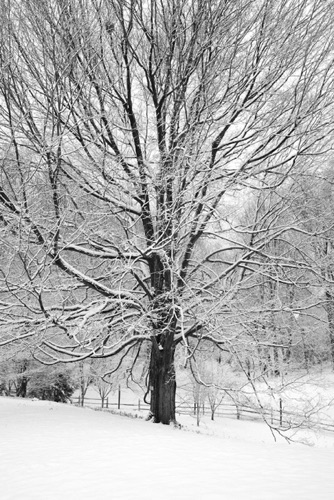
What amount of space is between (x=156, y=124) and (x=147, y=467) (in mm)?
6065

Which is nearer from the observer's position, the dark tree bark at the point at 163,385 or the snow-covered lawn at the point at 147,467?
the snow-covered lawn at the point at 147,467

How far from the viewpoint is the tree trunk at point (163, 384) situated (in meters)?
8.03

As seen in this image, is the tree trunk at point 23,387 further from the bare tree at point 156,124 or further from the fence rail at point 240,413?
the bare tree at point 156,124

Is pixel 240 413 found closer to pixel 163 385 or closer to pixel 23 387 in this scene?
pixel 23 387

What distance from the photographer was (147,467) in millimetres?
4242

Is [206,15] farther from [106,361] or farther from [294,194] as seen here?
[106,361]

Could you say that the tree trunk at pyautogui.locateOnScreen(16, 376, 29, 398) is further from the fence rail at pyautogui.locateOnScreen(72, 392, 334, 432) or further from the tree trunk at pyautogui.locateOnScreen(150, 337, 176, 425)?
the tree trunk at pyautogui.locateOnScreen(150, 337, 176, 425)

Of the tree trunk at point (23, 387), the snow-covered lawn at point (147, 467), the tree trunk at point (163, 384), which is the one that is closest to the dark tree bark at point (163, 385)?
the tree trunk at point (163, 384)

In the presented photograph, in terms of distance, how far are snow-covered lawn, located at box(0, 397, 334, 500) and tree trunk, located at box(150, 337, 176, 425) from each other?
133cm

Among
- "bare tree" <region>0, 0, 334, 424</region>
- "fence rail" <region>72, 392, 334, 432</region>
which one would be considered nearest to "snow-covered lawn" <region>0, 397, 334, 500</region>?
"bare tree" <region>0, 0, 334, 424</region>

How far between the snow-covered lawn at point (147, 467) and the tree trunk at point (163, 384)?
1.33 meters

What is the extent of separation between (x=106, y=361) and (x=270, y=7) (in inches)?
528

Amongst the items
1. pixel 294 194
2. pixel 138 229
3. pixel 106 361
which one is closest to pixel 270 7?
pixel 294 194

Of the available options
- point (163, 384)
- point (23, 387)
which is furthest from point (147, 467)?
point (23, 387)
